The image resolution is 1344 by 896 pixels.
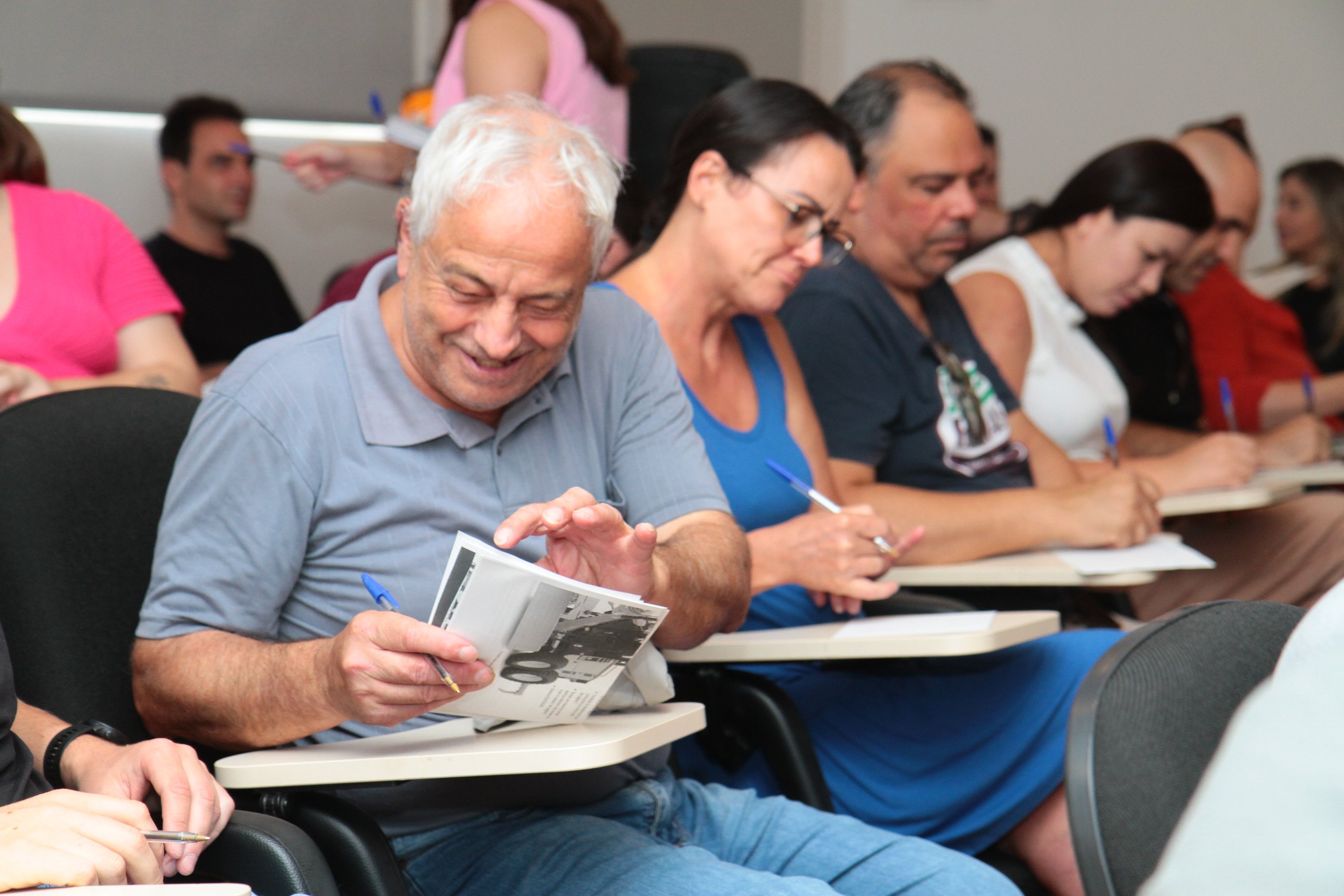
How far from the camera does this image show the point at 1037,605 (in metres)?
2.35

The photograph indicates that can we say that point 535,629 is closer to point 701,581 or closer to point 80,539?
point 701,581

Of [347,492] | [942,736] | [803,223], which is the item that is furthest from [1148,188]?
[347,492]

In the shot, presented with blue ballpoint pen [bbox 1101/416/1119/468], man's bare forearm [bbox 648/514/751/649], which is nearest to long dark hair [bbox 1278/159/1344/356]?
blue ballpoint pen [bbox 1101/416/1119/468]

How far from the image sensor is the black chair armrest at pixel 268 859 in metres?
1.08

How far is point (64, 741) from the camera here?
1223 millimetres

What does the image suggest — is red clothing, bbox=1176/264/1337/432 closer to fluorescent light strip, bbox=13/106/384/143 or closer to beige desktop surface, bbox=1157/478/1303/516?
beige desktop surface, bbox=1157/478/1303/516

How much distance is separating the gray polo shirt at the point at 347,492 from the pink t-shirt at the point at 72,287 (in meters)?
0.73

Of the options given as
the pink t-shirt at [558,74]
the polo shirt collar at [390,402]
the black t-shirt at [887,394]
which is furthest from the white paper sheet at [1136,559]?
the pink t-shirt at [558,74]

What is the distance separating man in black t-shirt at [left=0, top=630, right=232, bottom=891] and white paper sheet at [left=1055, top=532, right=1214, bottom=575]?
1.39 m

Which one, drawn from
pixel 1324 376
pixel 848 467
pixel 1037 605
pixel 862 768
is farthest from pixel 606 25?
pixel 1324 376

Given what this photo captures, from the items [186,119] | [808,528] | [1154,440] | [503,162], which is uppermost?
[503,162]

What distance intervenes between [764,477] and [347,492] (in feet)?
2.56

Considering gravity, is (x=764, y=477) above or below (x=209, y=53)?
below

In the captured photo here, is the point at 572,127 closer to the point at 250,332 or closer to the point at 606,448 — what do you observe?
the point at 606,448
